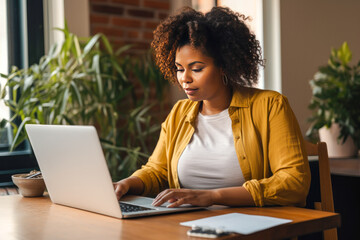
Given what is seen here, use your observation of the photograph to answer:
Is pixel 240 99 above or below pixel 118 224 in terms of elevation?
above

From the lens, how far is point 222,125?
2004 mm

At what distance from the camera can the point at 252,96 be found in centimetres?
197

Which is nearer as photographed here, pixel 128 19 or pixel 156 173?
pixel 156 173

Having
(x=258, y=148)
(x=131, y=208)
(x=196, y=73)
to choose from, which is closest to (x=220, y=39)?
(x=196, y=73)

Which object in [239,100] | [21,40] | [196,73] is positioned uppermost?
Result: [21,40]

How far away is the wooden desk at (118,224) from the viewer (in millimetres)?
1305

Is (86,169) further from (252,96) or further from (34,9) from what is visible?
(34,9)

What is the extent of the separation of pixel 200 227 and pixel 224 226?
0.22ft

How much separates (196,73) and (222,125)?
0.83 ft

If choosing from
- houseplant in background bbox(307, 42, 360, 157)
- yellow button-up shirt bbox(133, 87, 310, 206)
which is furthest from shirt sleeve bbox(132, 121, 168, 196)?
houseplant in background bbox(307, 42, 360, 157)

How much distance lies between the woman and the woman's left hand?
17 cm

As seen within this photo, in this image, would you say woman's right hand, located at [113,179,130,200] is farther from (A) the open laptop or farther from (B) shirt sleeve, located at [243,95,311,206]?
(B) shirt sleeve, located at [243,95,311,206]

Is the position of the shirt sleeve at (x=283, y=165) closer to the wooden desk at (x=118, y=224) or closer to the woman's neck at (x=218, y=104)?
the wooden desk at (x=118, y=224)

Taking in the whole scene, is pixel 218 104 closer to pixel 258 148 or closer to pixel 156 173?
pixel 258 148
